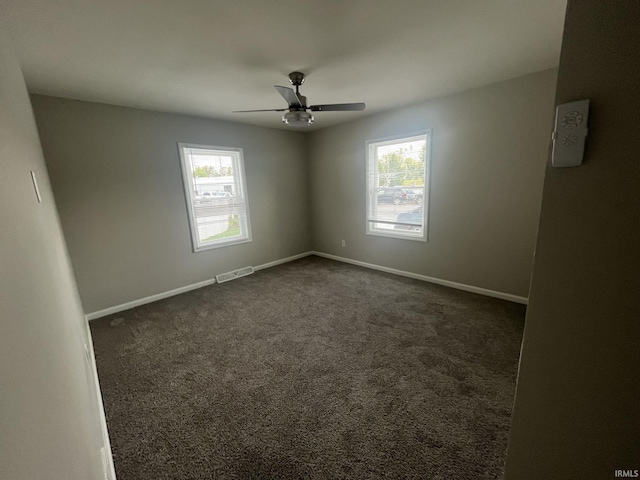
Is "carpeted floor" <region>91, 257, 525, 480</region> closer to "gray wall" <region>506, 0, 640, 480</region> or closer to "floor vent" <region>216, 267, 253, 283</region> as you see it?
"floor vent" <region>216, 267, 253, 283</region>

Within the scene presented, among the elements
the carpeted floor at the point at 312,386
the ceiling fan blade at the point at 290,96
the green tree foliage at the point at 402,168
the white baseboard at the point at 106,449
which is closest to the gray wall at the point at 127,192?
the carpeted floor at the point at 312,386

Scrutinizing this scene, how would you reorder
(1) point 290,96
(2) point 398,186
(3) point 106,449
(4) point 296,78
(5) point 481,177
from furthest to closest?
(2) point 398,186 < (5) point 481,177 < (4) point 296,78 < (1) point 290,96 < (3) point 106,449

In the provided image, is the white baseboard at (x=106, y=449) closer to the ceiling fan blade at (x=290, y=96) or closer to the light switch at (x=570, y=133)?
the light switch at (x=570, y=133)

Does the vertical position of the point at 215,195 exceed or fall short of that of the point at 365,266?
it exceeds it

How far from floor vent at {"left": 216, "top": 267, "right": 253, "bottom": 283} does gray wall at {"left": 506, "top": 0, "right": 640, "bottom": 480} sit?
156 inches

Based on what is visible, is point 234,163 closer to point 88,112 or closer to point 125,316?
point 88,112

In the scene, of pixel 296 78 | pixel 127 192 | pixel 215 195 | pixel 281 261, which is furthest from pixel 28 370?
pixel 281 261

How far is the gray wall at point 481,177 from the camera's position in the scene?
8.86 feet

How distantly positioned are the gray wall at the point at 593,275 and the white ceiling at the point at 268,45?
141cm

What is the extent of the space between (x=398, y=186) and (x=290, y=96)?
2214mm

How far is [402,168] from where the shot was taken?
378 cm

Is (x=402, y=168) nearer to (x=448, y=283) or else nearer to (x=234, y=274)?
(x=448, y=283)

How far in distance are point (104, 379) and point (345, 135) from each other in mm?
4279

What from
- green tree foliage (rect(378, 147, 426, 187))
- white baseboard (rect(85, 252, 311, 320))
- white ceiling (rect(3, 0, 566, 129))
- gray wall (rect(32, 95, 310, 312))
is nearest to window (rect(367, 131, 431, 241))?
green tree foliage (rect(378, 147, 426, 187))
